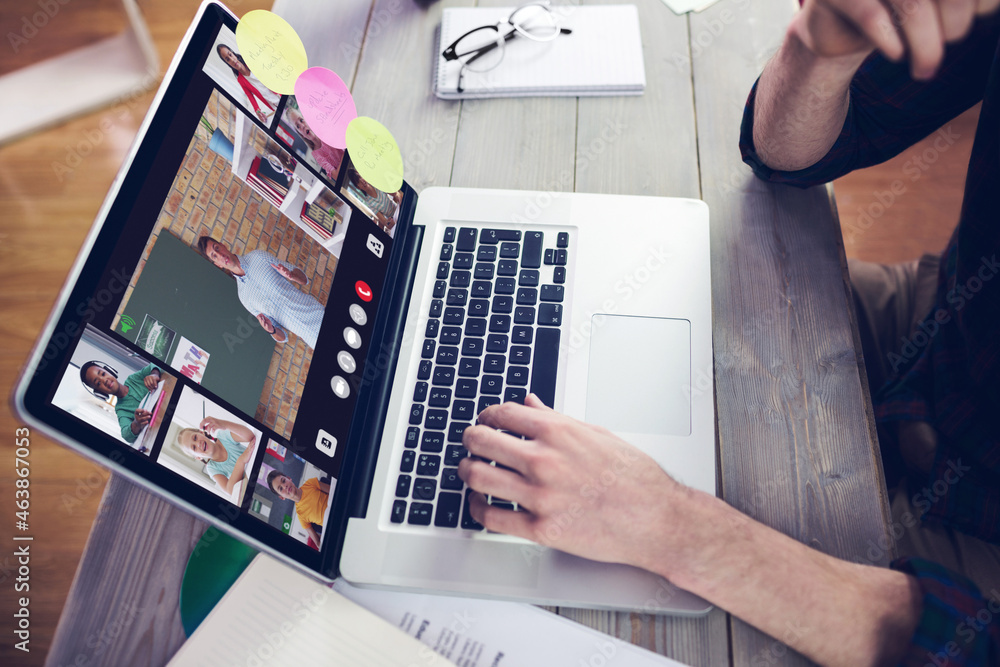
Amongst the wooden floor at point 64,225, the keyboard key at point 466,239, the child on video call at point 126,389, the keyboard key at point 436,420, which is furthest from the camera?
the wooden floor at point 64,225

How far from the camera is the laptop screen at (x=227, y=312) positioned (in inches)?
17.3

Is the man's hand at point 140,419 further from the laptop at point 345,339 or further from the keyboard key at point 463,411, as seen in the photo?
the keyboard key at point 463,411

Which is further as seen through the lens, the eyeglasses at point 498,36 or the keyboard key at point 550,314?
the eyeglasses at point 498,36

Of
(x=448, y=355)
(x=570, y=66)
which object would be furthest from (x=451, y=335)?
(x=570, y=66)

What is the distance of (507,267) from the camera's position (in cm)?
72

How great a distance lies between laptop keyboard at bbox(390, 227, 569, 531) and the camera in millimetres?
612

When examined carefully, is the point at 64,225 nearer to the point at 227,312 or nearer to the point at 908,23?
the point at 227,312

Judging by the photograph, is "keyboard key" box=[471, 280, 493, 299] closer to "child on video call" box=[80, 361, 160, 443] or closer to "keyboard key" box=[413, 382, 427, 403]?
"keyboard key" box=[413, 382, 427, 403]

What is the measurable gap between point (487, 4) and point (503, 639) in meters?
0.90

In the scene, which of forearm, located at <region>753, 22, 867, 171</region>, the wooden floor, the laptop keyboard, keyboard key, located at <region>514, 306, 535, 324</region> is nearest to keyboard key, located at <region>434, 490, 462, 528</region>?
the laptop keyboard

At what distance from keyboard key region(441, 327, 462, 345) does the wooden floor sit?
129cm

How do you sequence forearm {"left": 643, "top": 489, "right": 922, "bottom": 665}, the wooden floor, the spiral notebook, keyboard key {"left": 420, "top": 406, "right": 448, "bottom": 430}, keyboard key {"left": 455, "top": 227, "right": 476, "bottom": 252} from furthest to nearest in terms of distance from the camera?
1. the wooden floor
2. the spiral notebook
3. keyboard key {"left": 455, "top": 227, "right": 476, "bottom": 252}
4. keyboard key {"left": 420, "top": 406, "right": 448, "bottom": 430}
5. forearm {"left": 643, "top": 489, "right": 922, "bottom": 665}

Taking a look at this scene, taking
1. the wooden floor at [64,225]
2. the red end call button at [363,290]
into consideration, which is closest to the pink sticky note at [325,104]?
the red end call button at [363,290]

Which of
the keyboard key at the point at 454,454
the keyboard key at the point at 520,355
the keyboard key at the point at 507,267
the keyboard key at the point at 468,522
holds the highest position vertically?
the keyboard key at the point at 507,267
